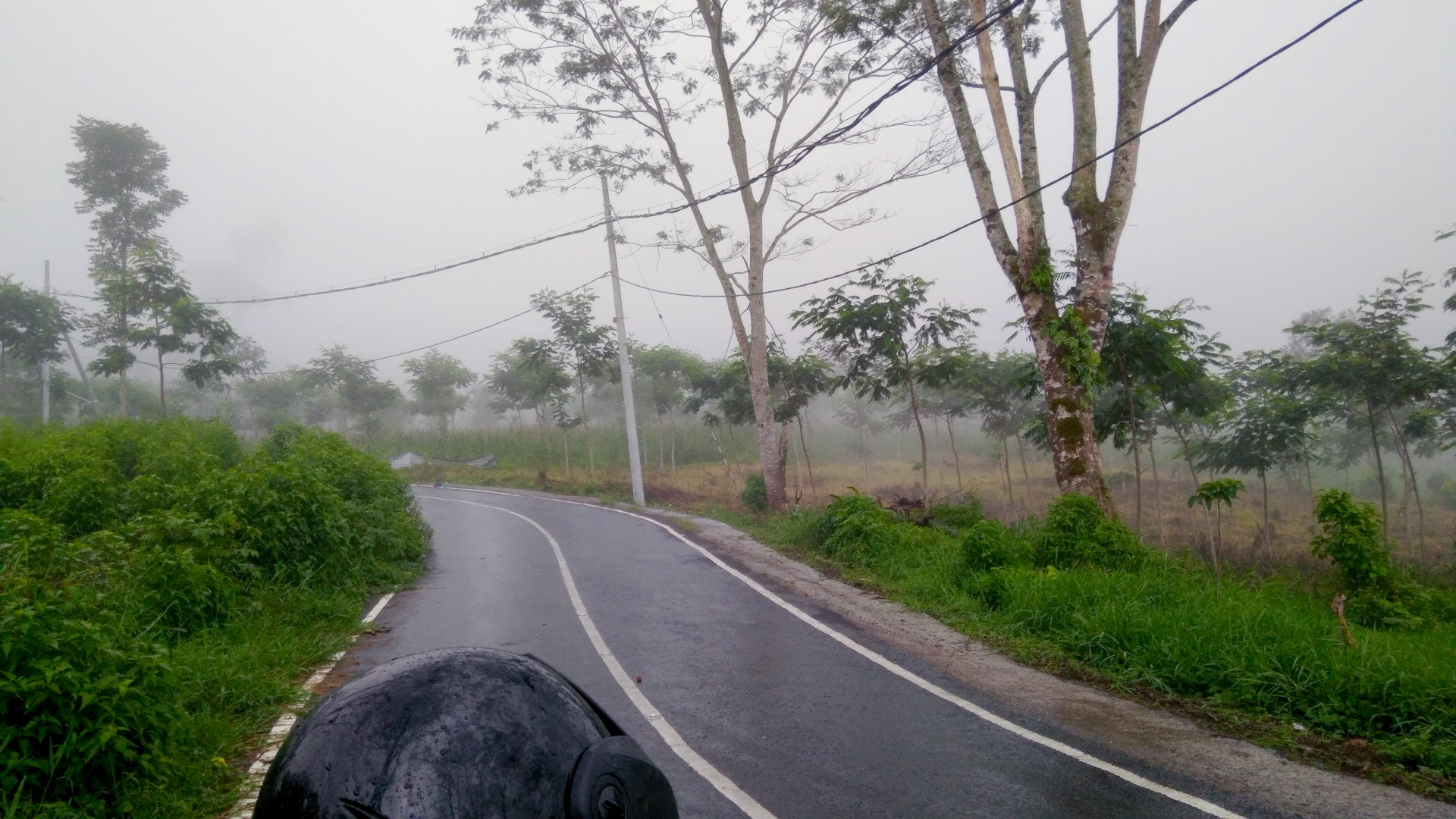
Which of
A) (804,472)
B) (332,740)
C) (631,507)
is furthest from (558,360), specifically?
(332,740)

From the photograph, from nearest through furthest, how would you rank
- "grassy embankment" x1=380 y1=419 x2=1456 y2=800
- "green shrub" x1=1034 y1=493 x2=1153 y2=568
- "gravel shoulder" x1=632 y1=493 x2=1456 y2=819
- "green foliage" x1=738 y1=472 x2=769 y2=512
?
"gravel shoulder" x1=632 y1=493 x2=1456 y2=819, "grassy embankment" x1=380 y1=419 x2=1456 y2=800, "green shrub" x1=1034 y1=493 x2=1153 y2=568, "green foliage" x1=738 y1=472 x2=769 y2=512

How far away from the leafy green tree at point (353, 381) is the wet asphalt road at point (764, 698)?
111 feet

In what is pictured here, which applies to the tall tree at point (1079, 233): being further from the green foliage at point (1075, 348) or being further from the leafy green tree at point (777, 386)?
the leafy green tree at point (777, 386)

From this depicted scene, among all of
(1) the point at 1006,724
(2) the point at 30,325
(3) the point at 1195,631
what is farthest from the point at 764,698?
(2) the point at 30,325

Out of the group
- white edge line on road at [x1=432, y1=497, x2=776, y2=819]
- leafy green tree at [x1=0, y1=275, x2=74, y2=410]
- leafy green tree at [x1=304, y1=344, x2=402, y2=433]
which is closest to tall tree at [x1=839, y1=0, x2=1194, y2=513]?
white edge line on road at [x1=432, y1=497, x2=776, y2=819]

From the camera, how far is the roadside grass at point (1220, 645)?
18.3 feet

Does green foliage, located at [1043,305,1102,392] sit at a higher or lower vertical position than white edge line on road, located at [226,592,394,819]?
higher

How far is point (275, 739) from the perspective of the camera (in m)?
5.97

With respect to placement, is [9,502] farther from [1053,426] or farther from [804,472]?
[804,472]

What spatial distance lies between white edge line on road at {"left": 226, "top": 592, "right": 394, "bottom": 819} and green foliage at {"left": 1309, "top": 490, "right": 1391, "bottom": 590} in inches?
355

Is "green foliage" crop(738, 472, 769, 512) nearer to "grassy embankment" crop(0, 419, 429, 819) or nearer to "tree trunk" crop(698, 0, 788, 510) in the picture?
"tree trunk" crop(698, 0, 788, 510)

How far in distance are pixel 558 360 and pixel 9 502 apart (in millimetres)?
20990

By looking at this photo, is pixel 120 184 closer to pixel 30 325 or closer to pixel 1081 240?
pixel 30 325

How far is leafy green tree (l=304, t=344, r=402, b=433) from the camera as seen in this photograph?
43812 mm
